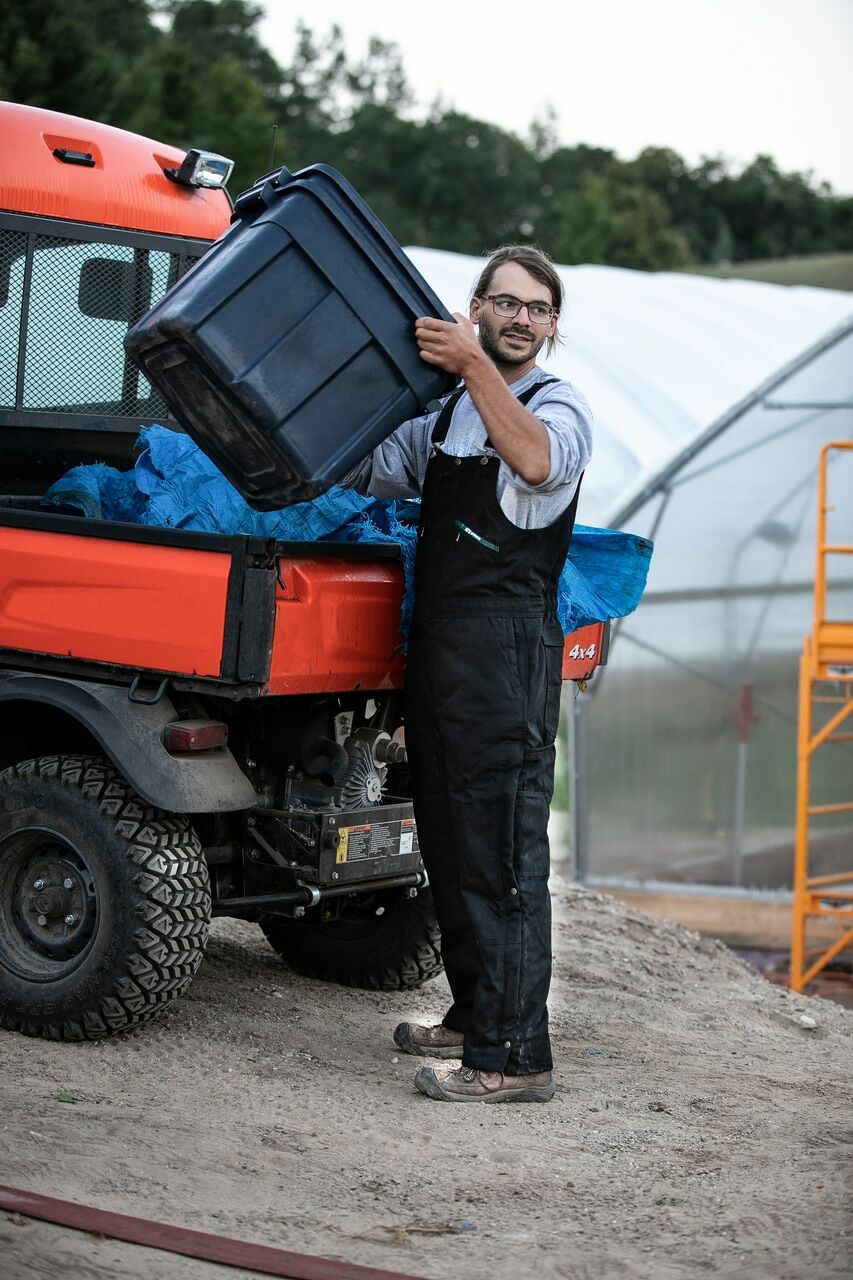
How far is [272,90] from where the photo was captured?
59.5 m

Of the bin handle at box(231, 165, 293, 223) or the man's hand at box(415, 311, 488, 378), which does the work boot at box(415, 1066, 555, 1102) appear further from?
the bin handle at box(231, 165, 293, 223)

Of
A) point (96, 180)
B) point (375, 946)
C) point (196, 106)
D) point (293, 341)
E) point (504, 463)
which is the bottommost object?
point (375, 946)

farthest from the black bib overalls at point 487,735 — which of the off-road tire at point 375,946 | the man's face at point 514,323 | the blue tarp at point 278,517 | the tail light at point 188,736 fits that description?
the off-road tire at point 375,946

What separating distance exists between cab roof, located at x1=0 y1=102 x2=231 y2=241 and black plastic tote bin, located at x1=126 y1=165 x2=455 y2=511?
1.39 metres

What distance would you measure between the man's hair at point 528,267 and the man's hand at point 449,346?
280mm

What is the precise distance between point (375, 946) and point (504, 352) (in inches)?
87.4

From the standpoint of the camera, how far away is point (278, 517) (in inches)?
191

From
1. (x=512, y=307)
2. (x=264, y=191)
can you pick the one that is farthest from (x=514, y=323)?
(x=264, y=191)

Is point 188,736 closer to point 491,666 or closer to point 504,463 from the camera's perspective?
point 491,666

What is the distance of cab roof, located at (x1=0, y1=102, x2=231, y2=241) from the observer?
542cm

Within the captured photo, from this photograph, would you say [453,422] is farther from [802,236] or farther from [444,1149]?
[802,236]

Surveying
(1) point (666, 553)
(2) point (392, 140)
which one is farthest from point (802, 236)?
(1) point (666, 553)

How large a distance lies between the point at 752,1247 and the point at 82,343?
372 centimetres

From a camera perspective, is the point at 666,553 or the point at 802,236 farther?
the point at 802,236
